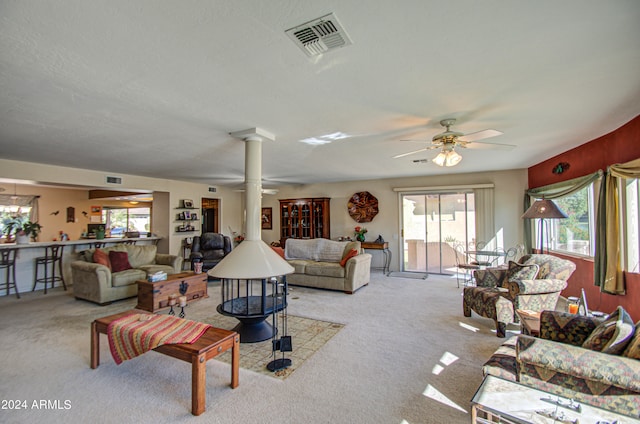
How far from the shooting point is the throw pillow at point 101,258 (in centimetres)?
506

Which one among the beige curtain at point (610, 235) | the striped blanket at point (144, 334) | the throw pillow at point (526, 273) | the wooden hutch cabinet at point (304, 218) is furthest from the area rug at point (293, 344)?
the wooden hutch cabinet at point (304, 218)

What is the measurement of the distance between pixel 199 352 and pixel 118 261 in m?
4.04

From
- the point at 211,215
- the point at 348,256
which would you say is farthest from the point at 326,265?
the point at 211,215

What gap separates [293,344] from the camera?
3.31 meters

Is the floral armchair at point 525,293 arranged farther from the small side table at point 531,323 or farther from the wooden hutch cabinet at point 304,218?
the wooden hutch cabinet at point 304,218

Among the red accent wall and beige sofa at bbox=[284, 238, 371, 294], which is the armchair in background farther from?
the red accent wall

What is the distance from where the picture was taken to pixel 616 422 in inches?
61.3

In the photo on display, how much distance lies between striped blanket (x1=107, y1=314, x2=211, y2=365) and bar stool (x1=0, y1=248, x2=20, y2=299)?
4438 mm

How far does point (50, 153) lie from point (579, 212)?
848cm

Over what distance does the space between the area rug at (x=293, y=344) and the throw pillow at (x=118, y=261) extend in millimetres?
2309

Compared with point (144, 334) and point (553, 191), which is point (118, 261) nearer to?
point (144, 334)

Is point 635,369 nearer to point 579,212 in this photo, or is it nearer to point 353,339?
point 353,339

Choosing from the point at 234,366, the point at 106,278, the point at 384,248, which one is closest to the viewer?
the point at 234,366

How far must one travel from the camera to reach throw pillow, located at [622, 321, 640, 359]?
172 cm
